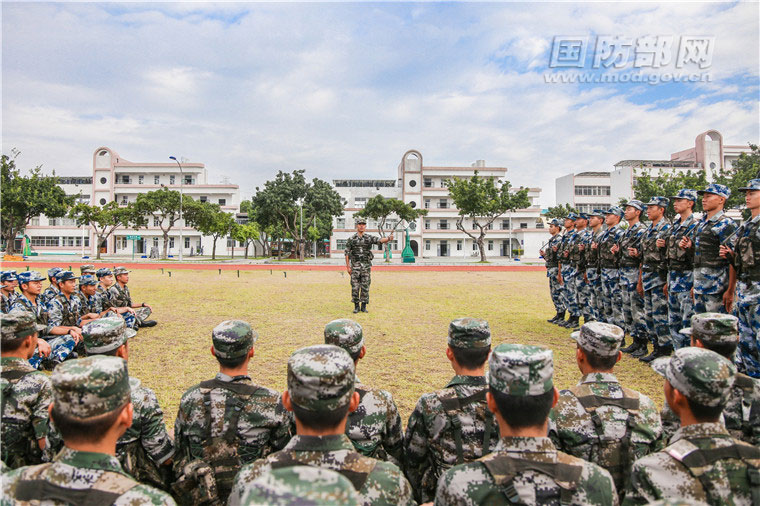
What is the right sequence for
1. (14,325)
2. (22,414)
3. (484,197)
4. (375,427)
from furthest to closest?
(484,197) → (14,325) → (22,414) → (375,427)

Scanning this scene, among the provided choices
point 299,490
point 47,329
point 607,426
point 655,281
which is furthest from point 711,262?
point 47,329

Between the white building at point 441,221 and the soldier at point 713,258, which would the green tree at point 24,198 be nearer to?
the white building at point 441,221

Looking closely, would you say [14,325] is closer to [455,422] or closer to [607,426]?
[455,422]

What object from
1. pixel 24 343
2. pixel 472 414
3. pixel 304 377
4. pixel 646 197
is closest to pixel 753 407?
pixel 472 414

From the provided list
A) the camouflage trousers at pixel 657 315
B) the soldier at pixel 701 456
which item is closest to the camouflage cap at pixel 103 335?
the soldier at pixel 701 456

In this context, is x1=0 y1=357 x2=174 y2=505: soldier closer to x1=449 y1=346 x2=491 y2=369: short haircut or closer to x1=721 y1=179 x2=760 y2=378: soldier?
x1=449 y1=346 x2=491 y2=369: short haircut

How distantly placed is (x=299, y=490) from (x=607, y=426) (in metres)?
2.08

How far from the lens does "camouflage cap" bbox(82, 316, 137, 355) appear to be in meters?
3.07

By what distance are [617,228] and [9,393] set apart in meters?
7.90

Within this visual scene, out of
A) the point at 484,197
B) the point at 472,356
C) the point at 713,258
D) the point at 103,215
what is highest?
the point at 484,197

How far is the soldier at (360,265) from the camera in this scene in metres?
9.74

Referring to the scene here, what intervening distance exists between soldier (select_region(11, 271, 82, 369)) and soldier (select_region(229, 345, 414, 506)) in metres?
5.13

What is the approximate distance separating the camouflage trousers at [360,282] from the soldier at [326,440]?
796 centimetres

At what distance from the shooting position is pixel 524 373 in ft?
5.60
